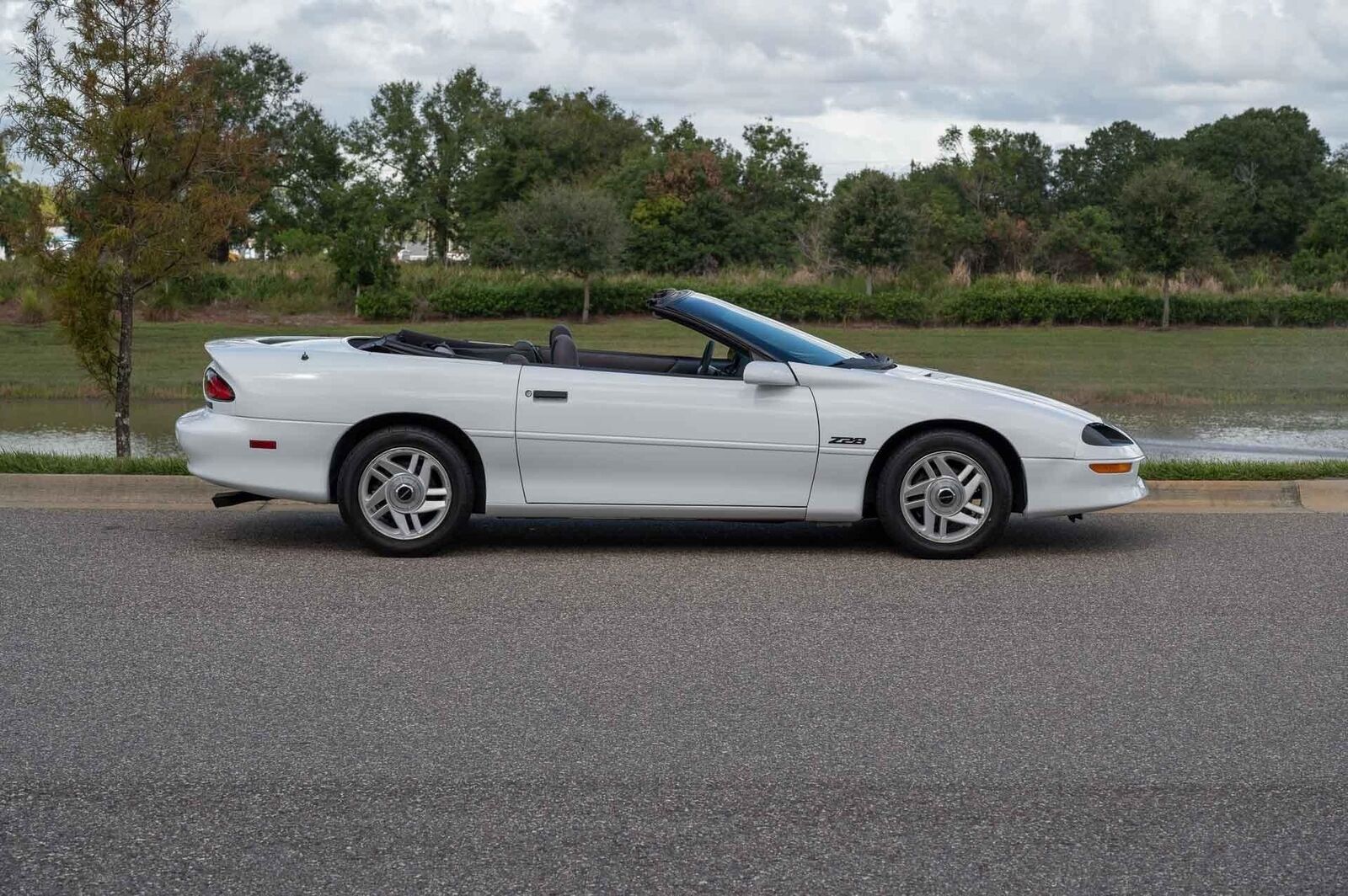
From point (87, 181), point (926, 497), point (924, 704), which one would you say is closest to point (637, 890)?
point (924, 704)

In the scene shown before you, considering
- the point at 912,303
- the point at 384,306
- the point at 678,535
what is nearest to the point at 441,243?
the point at 384,306

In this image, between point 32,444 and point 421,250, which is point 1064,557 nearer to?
point 32,444

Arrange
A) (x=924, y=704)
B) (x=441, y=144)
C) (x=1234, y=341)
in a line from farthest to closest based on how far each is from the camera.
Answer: (x=441, y=144) < (x=1234, y=341) < (x=924, y=704)

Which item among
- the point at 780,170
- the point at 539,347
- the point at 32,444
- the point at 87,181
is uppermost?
the point at 780,170

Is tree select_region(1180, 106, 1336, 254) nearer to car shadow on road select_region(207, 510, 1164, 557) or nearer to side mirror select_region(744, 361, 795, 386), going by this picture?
car shadow on road select_region(207, 510, 1164, 557)

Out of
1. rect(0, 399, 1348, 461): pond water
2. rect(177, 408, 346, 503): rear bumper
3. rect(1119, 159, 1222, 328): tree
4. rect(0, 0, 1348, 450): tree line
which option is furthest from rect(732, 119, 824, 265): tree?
rect(177, 408, 346, 503): rear bumper

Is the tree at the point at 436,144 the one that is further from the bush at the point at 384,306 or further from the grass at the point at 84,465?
the grass at the point at 84,465

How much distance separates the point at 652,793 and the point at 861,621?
2340 mm

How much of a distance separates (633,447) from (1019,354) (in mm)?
23937

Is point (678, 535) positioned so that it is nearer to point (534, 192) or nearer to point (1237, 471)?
point (1237, 471)

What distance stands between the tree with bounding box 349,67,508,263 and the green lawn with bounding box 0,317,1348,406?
29.5 meters

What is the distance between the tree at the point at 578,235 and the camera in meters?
37.6

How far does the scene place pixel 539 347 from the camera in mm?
8930

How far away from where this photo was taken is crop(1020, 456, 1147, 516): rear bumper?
25.7 ft
